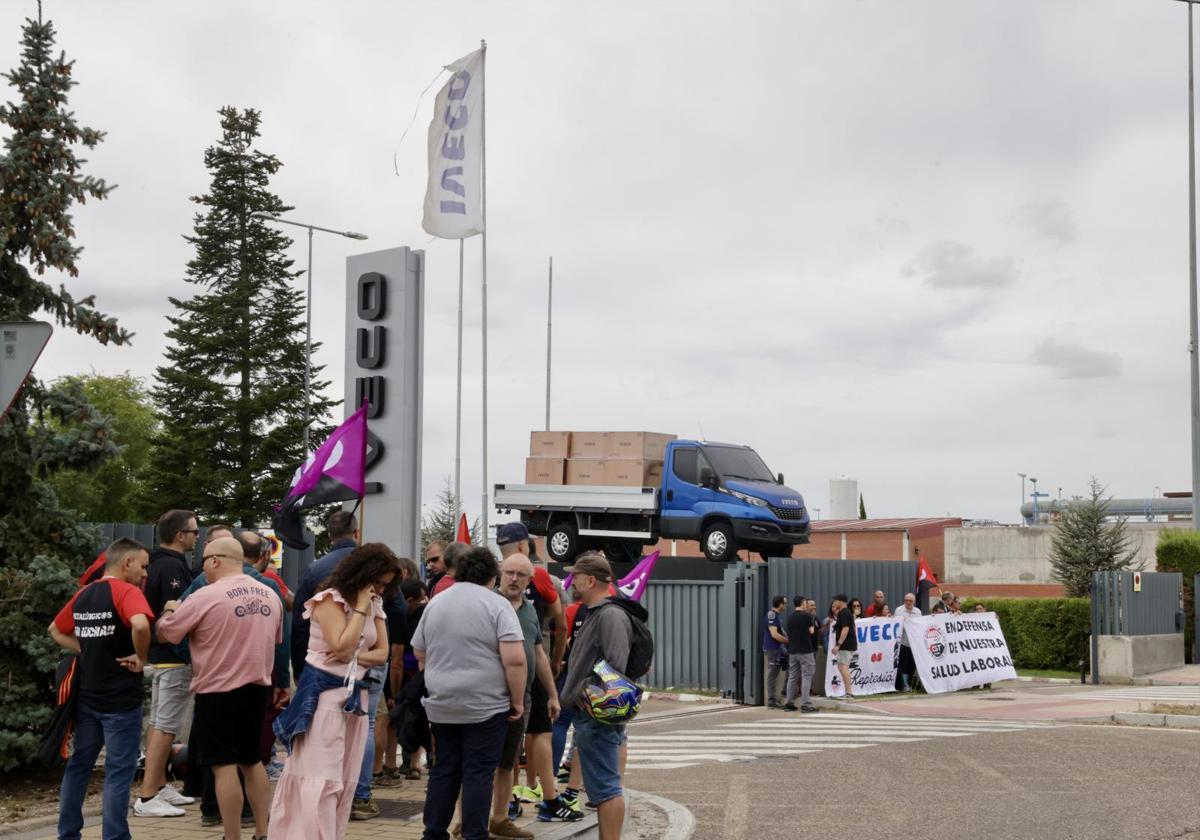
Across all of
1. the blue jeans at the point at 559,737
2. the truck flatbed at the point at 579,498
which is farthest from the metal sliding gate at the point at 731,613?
the blue jeans at the point at 559,737

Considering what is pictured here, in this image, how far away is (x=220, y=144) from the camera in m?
57.1

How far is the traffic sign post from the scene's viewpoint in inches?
268

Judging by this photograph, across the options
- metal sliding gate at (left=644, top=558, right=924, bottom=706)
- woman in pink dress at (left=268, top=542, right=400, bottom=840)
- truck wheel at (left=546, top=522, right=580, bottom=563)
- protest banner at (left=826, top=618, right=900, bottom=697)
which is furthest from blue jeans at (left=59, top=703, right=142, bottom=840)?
truck wheel at (left=546, top=522, right=580, bottom=563)

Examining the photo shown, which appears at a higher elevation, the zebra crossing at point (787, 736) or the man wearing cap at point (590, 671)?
the man wearing cap at point (590, 671)

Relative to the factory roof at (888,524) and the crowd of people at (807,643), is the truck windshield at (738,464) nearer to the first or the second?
the crowd of people at (807,643)

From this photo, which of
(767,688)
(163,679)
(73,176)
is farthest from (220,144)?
(163,679)

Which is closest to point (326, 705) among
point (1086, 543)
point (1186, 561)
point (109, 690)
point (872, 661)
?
point (109, 690)

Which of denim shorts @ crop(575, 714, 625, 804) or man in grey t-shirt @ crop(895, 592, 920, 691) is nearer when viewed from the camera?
denim shorts @ crop(575, 714, 625, 804)

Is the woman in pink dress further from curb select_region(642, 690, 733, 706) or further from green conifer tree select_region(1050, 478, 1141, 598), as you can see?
green conifer tree select_region(1050, 478, 1141, 598)

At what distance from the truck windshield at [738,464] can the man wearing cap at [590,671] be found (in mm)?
20497

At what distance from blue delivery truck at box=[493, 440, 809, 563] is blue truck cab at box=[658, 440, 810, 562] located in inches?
0.8

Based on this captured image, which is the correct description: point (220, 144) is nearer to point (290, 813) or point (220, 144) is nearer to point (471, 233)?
point (471, 233)

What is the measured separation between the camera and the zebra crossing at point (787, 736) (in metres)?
14.6

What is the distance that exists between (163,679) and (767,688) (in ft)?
46.3
